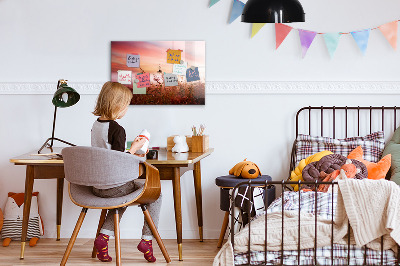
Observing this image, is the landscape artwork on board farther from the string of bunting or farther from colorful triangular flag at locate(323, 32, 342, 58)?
colorful triangular flag at locate(323, 32, 342, 58)

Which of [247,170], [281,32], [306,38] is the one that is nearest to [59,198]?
[247,170]

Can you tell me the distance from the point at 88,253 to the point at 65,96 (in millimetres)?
1090

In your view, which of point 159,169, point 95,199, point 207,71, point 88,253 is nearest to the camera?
point 95,199

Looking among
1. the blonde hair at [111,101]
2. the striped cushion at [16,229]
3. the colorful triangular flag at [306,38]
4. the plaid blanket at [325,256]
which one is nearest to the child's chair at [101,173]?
the blonde hair at [111,101]

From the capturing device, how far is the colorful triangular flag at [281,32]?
14.2ft

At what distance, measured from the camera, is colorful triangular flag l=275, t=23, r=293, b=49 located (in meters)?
4.32

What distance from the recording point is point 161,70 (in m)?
4.39

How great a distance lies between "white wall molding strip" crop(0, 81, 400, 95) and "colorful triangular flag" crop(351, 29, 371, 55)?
262mm

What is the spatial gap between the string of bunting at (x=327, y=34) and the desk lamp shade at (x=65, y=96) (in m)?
1.17

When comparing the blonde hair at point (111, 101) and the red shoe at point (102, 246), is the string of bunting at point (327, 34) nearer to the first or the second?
the blonde hair at point (111, 101)

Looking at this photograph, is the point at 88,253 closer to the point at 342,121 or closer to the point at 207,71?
the point at 207,71

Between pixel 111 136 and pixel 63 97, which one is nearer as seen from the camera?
pixel 111 136

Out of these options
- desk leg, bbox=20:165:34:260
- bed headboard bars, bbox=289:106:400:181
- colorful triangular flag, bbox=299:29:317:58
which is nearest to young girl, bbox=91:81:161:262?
desk leg, bbox=20:165:34:260

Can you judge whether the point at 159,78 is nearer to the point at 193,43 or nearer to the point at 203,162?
the point at 193,43
